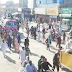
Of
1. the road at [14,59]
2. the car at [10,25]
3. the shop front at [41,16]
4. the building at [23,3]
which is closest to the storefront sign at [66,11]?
the shop front at [41,16]

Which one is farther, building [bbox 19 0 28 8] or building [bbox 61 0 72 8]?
building [bbox 19 0 28 8]

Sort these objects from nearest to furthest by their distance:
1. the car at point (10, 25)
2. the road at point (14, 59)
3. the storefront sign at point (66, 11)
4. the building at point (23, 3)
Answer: the road at point (14, 59)
the car at point (10, 25)
the storefront sign at point (66, 11)
the building at point (23, 3)

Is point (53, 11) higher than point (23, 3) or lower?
higher

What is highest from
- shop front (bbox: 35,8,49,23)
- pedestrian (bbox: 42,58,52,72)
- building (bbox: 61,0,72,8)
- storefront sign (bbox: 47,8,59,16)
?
building (bbox: 61,0,72,8)

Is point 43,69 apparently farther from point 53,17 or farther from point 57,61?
point 53,17

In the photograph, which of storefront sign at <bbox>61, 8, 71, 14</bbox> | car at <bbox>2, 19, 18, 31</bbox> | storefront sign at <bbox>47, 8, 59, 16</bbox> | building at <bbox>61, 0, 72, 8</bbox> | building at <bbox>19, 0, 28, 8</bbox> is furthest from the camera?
building at <bbox>19, 0, 28, 8</bbox>

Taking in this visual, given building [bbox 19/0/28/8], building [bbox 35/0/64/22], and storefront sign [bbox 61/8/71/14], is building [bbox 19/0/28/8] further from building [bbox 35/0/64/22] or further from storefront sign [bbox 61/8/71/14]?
storefront sign [bbox 61/8/71/14]

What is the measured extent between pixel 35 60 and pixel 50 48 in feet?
14.7

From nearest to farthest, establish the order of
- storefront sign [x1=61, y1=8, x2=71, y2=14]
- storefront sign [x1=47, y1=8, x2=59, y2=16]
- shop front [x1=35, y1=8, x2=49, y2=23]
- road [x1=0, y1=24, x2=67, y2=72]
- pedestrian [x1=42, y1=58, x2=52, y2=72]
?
pedestrian [x1=42, y1=58, x2=52, y2=72] < road [x1=0, y1=24, x2=67, y2=72] < storefront sign [x1=61, y1=8, x2=71, y2=14] < storefront sign [x1=47, y1=8, x2=59, y2=16] < shop front [x1=35, y1=8, x2=49, y2=23]

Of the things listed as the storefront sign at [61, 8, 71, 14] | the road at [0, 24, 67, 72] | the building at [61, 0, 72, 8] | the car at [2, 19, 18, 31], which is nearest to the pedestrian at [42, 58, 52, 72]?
the road at [0, 24, 67, 72]

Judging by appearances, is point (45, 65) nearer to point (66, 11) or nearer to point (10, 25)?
point (10, 25)

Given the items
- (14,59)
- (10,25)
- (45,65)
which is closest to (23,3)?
(10,25)

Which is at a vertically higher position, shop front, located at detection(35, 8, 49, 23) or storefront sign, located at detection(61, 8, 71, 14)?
storefront sign, located at detection(61, 8, 71, 14)

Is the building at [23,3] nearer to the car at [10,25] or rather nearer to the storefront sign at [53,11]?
the storefront sign at [53,11]
